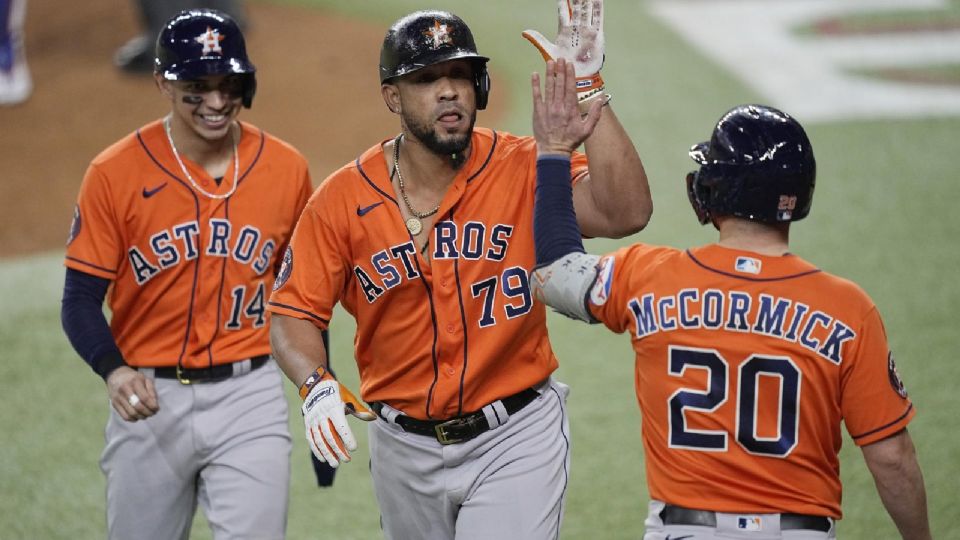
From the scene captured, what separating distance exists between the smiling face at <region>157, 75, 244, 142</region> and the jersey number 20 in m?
2.08

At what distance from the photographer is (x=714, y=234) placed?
30.6ft

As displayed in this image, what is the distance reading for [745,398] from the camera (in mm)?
3219

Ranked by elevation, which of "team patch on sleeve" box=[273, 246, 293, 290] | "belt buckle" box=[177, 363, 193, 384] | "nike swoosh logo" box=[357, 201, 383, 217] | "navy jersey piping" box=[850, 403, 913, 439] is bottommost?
"belt buckle" box=[177, 363, 193, 384]

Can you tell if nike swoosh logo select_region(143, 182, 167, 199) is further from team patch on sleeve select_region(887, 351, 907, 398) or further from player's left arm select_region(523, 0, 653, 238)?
team patch on sleeve select_region(887, 351, 907, 398)

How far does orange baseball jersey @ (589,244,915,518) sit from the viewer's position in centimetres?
320

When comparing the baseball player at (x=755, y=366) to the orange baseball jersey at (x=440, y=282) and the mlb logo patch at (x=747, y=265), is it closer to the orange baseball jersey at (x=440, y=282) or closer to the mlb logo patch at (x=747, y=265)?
the mlb logo patch at (x=747, y=265)

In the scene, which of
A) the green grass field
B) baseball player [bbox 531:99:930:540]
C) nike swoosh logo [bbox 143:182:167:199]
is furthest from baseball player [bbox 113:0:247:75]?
baseball player [bbox 531:99:930:540]

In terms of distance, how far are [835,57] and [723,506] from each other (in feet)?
35.3

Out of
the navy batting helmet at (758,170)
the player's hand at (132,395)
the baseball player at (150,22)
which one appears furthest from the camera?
the baseball player at (150,22)

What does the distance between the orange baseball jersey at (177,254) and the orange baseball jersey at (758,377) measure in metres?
1.79

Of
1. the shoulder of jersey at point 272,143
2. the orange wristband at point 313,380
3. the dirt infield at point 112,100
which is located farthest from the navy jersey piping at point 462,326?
the dirt infield at point 112,100

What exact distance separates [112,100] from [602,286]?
389 inches

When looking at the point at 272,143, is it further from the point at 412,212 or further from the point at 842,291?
the point at 842,291

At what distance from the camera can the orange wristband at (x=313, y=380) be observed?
386 centimetres
